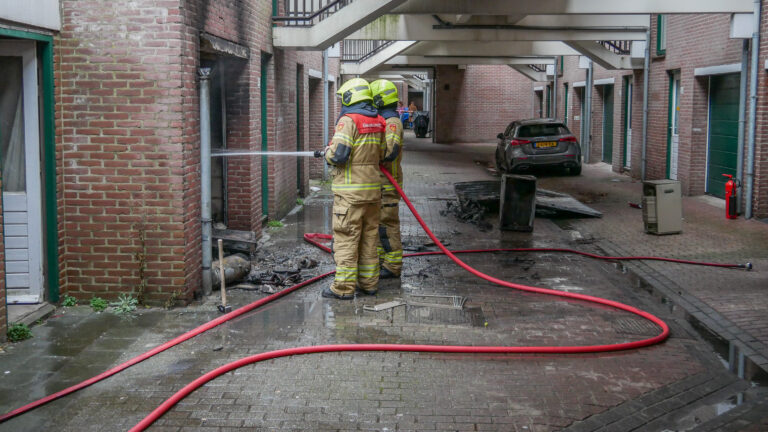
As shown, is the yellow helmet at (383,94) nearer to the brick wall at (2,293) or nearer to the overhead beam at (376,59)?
the brick wall at (2,293)

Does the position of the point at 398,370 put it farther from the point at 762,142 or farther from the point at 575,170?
the point at 575,170

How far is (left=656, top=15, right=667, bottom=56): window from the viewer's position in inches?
685

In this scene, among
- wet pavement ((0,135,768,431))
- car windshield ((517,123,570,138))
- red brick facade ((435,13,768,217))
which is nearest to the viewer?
wet pavement ((0,135,768,431))

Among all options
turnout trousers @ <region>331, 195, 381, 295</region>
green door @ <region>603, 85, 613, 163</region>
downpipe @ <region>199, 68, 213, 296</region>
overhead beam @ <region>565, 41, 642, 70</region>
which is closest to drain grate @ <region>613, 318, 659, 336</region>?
turnout trousers @ <region>331, 195, 381, 295</region>

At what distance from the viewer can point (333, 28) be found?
1170 cm

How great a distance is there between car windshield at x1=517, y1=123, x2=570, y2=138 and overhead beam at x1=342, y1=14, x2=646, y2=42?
2619 millimetres

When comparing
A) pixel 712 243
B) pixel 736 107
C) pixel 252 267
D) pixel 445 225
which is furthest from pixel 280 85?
pixel 736 107

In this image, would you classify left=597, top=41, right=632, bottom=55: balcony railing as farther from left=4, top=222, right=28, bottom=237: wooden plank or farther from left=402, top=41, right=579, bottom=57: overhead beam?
Answer: left=4, top=222, right=28, bottom=237: wooden plank

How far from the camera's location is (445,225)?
41.5 ft

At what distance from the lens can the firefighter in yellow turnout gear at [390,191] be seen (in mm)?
8219

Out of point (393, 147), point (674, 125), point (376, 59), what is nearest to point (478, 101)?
point (376, 59)

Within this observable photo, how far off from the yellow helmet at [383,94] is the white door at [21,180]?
3299mm

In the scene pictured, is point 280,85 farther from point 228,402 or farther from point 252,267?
point 228,402

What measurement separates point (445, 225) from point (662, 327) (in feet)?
20.2
